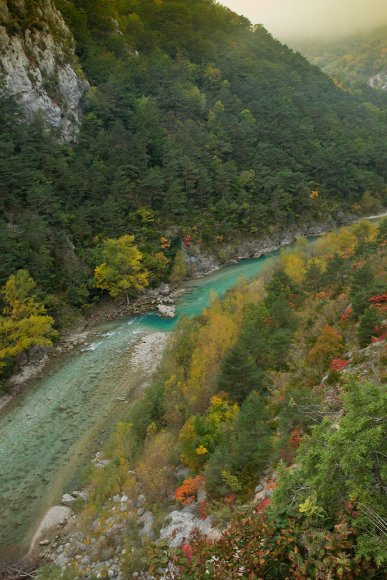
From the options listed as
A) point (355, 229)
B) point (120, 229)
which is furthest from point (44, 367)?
point (355, 229)

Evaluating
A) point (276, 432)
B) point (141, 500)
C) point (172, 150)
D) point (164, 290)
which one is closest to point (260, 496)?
point (276, 432)

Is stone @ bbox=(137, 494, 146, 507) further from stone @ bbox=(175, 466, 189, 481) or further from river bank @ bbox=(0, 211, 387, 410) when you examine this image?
river bank @ bbox=(0, 211, 387, 410)

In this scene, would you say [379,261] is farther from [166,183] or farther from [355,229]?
[166,183]

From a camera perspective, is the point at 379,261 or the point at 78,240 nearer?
the point at 379,261

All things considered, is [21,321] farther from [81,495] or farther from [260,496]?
[260,496]

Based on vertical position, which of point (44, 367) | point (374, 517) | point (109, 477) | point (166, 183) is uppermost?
point (166, 183)

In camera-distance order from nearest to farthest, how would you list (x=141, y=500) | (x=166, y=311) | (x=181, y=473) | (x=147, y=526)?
(x=147, y=526) < (x=141, y=500) < (x=181, y=473) < (x=166, y=311)
